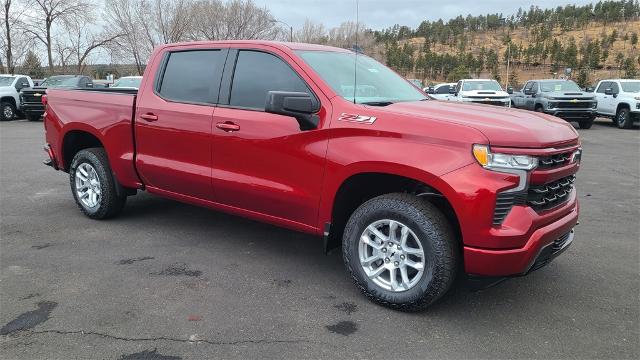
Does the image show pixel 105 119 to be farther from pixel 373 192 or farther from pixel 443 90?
pixel 443 90

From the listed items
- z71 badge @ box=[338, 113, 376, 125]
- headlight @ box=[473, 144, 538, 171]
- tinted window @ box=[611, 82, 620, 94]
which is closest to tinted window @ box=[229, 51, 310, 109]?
z71 badge @ box=[338, 113, 376, 125]

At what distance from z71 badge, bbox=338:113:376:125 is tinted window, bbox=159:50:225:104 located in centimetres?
137

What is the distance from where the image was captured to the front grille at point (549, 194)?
3.40 meters

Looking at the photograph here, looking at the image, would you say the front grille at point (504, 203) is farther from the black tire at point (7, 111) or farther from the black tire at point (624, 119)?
the black tire at point (7, 111)

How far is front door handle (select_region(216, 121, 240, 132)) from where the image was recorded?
14.5 feet

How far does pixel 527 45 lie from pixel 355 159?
4855cm

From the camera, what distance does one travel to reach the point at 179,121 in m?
4.80

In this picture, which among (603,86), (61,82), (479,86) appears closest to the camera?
(479,86)

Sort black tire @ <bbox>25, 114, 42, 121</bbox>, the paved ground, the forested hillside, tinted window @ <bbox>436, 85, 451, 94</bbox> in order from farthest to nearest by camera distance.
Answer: the forested hillside < tinted window @ <bbox>436, 85, 451, 94</bbox> < black tire @ <bbox>25, 114, 42, 121</bbox> < the paved ground

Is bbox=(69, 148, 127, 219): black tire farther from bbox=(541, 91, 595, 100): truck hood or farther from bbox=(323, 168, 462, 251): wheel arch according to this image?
bbox=(541, 91, 595, 100): truck hood

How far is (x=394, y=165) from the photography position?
358cm

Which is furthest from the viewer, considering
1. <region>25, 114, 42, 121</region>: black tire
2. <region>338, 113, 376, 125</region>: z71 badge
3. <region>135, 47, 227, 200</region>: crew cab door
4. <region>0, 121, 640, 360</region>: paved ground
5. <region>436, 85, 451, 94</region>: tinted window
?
<region>436, 85, 451, 94</region>: tinted window

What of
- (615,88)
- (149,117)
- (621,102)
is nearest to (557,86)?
(615,88)

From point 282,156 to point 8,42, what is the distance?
123 feet
